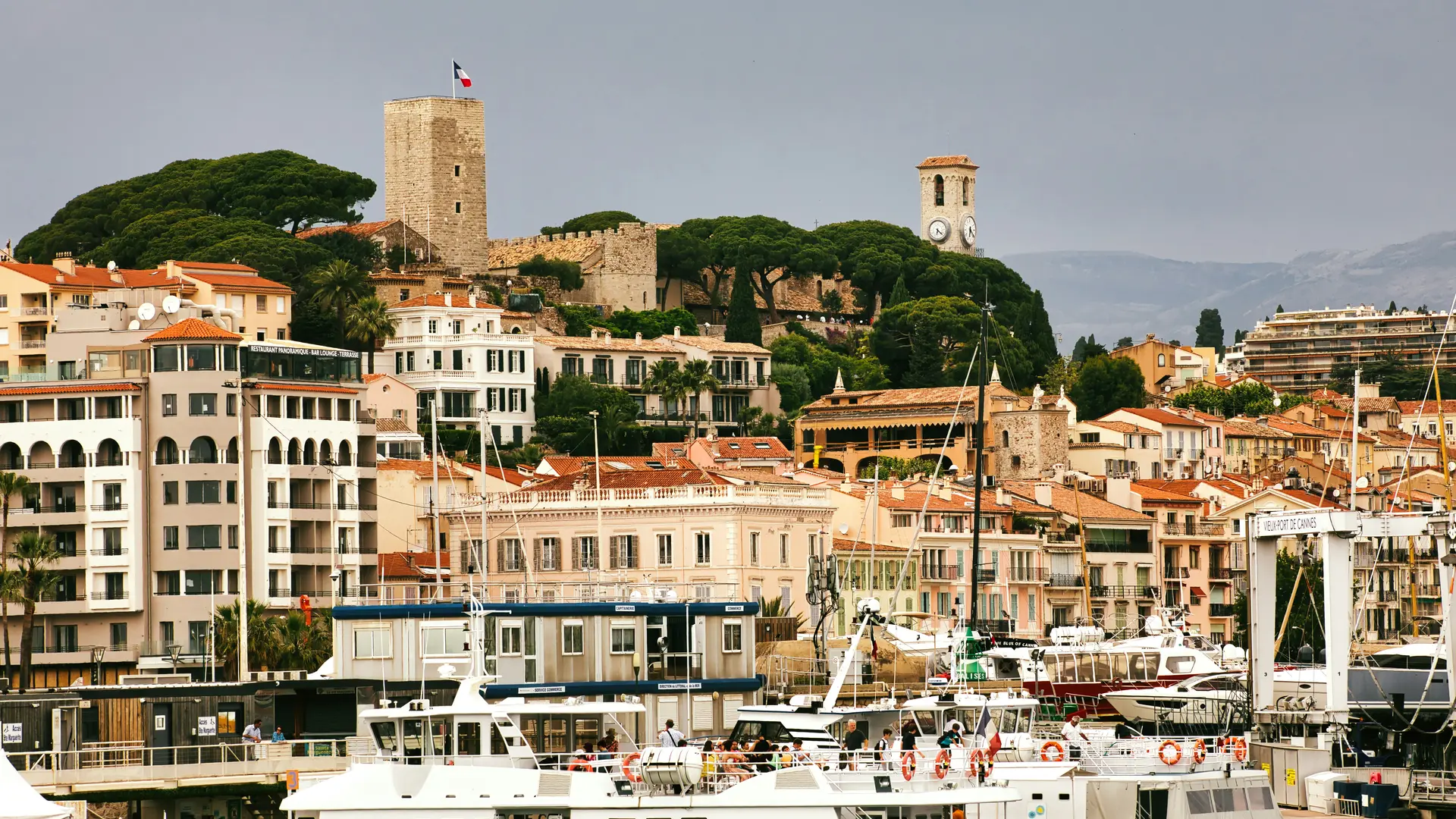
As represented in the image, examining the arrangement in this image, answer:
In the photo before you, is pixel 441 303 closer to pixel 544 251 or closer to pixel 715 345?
pixel 715 345

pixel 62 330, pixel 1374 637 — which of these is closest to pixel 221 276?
pixel 62 330

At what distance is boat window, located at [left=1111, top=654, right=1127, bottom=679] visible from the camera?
69.4m

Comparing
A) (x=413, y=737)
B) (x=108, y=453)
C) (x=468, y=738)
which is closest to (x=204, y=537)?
(x=108, y=453)

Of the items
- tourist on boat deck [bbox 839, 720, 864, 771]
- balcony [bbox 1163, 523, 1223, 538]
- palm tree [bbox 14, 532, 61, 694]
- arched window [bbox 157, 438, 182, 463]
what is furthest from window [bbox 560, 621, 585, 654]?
balcony [bbox 1163, 523, 1223, 538]

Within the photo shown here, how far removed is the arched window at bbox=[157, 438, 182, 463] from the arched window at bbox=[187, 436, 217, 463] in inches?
19.3

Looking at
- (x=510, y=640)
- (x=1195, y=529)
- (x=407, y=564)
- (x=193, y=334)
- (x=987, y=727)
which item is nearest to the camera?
(x=987, y=727)

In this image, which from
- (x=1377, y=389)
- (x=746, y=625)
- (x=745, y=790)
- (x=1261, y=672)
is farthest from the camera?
(x=1377, y=389)

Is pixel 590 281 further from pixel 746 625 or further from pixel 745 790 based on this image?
pixel 745 790

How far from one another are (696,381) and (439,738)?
91.6m

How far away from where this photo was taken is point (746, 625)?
199ft

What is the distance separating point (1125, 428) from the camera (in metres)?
135

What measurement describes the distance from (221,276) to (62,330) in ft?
74.1

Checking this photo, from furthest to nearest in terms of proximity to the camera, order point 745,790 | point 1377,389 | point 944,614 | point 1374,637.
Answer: point 1377,389
point 1374,637
point 944,614
point 745,790

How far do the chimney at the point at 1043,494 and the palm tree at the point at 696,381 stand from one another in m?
23.2
